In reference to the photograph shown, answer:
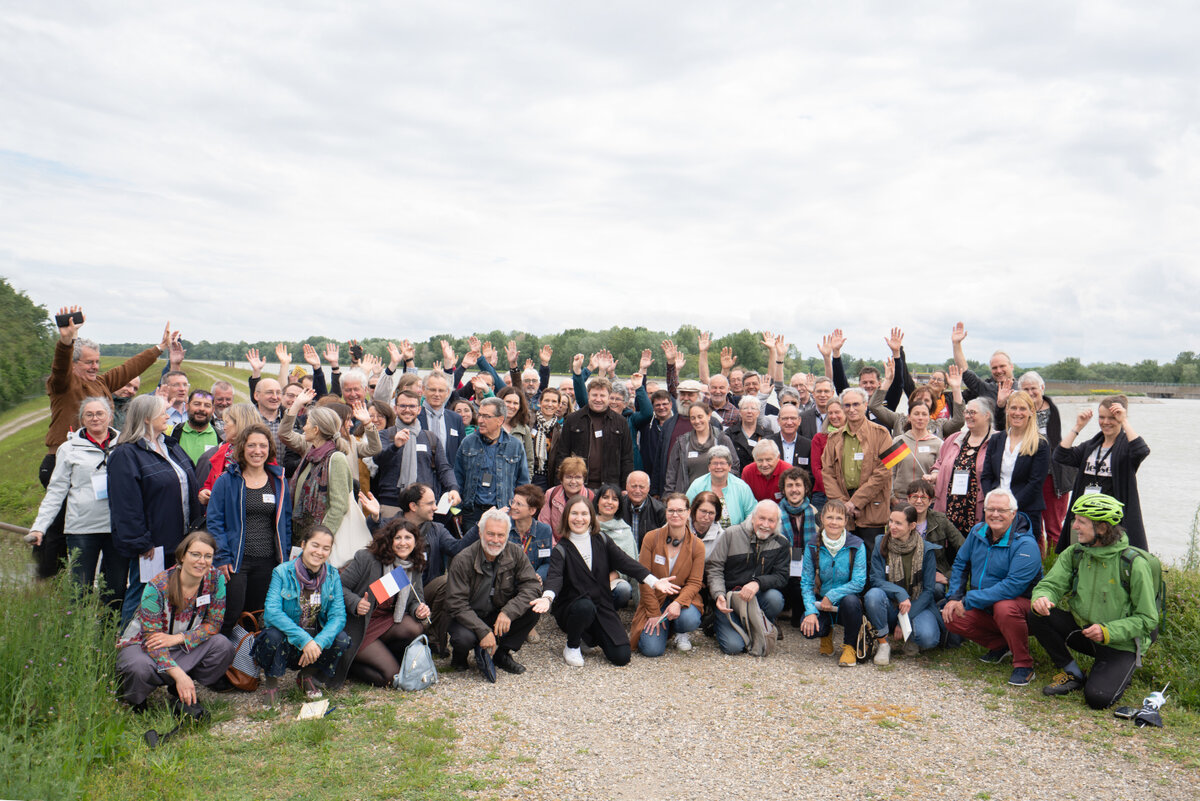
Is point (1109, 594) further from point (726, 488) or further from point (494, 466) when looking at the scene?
point (494, 466)

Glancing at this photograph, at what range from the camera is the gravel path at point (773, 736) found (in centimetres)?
500

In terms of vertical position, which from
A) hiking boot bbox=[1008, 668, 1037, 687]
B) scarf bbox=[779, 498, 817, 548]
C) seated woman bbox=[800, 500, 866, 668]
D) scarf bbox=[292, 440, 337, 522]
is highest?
scarf bbox=[292, 440, 337, 522]

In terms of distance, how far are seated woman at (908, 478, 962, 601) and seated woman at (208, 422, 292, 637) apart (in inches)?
238

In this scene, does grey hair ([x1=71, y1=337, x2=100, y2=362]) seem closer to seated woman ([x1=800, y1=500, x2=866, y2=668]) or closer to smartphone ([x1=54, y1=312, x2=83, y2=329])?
smartphone ([x1=54, y1=312, x2=83, y2=329])

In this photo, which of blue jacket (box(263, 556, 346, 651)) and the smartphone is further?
the smartphone

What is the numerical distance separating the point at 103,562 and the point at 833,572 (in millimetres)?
6798

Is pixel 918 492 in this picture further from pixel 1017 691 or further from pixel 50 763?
pixel 50 763

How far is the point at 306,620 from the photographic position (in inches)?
243

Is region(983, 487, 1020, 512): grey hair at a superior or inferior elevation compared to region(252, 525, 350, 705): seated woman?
superior

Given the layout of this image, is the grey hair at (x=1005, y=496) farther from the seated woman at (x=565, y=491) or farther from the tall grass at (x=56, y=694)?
the tall grass at (x=56, y=694)

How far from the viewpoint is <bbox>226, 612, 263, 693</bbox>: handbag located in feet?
20.0

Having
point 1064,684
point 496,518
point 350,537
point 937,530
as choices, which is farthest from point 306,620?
point 1064,684

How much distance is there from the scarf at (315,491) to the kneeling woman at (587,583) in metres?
2.22

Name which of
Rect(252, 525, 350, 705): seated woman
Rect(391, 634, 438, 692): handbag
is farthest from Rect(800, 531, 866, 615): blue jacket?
Rect(252, 525, 350, 705): seated woman
